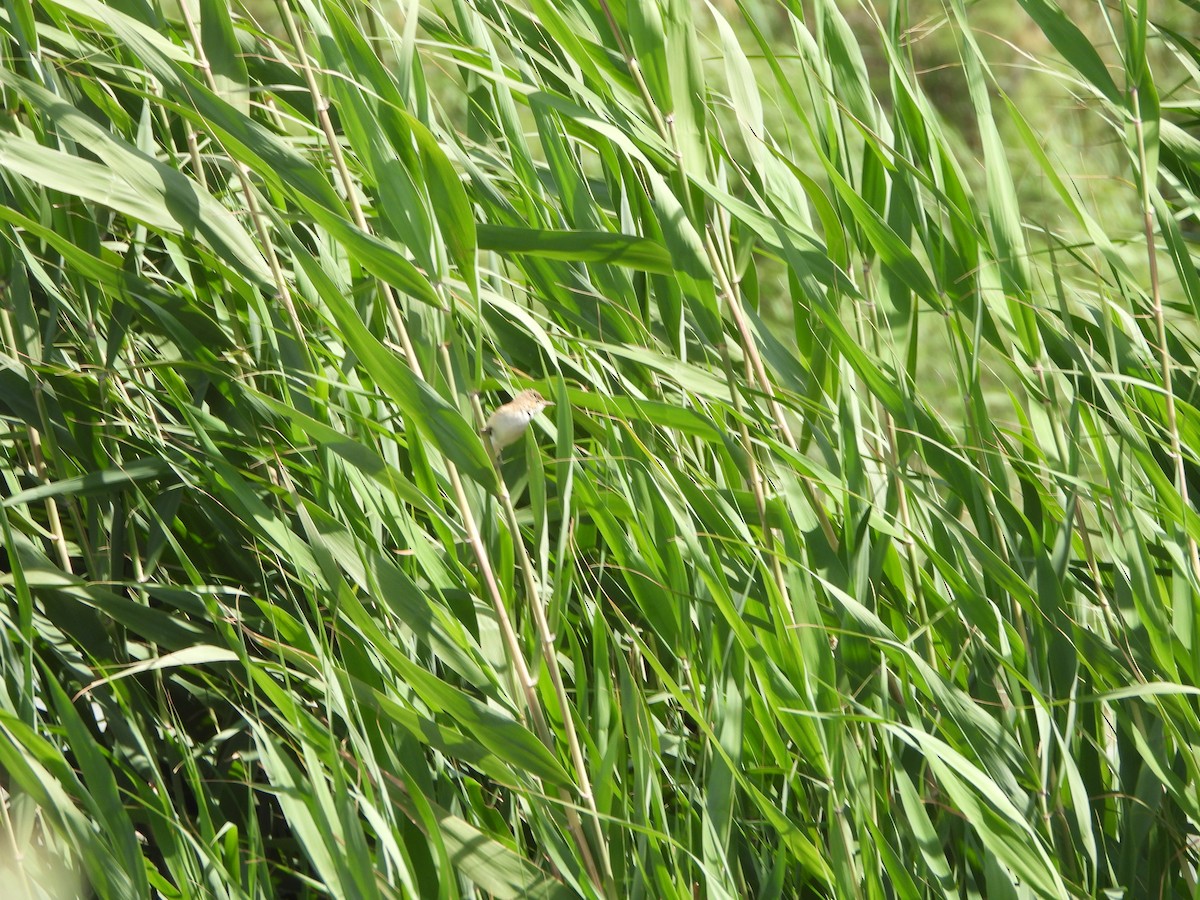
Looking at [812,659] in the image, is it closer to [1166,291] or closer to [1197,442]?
[1197,442]

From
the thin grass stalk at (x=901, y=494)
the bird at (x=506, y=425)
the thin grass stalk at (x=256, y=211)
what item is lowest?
the thin grass stalk at (x=901, y=494)

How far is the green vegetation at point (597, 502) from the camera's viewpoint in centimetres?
66

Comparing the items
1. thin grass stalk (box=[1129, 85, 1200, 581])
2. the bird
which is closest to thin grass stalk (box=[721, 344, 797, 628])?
the bird

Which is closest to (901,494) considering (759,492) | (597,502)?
(759,492)

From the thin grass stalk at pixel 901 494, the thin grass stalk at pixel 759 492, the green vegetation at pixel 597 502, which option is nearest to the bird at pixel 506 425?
the green vegetation at pixel 597 502

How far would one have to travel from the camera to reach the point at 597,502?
0.75m

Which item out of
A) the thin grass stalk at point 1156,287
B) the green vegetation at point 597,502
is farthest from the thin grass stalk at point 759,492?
the thin grass stalk at point 1156,287

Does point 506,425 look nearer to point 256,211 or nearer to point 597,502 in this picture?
point 597,502

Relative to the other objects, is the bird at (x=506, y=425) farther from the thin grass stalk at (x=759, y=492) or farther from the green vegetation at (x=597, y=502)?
the thin grass stalk at (x=759, y=492)

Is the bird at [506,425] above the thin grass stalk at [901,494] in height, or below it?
above

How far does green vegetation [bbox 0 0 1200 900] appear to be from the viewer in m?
0.66

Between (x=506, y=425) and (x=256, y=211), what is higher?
(x=256, y=211)

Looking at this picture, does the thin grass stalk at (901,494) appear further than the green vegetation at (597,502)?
Yes

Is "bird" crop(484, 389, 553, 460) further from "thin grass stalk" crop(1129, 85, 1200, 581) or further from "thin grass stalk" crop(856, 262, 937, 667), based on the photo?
"thin grass stalk" crop(1129, 85, 1200, 581)
